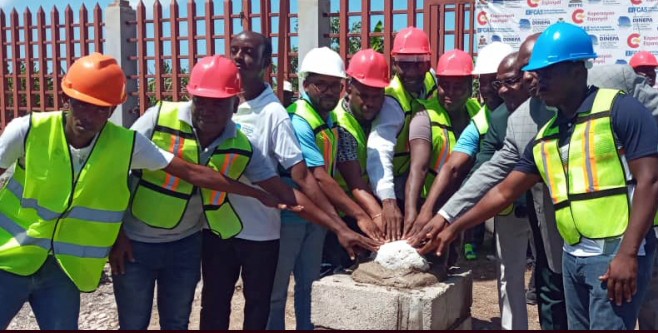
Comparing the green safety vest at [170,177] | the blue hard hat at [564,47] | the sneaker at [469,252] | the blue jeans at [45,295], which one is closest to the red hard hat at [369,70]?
the green safety vest at [170,177]

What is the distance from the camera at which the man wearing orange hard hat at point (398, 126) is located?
363 centimetres

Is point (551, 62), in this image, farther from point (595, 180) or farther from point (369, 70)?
point (369, 70)

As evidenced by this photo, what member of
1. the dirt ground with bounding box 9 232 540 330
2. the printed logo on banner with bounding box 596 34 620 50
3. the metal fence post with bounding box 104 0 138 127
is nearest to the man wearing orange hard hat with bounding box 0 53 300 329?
the dirt ground with bounding box 9 232 540 330

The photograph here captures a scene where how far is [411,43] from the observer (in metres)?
4.24

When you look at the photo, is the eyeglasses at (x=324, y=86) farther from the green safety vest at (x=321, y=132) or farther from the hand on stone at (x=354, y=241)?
the hand on stone at (x=354, y=241)

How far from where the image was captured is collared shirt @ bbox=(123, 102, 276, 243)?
300 centimetres

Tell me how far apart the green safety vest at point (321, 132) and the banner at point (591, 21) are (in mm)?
4071

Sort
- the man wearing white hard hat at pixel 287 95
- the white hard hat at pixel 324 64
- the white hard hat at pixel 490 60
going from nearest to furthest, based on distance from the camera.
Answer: the white hard hat at pixel 324 64 → the white hard hat at pixel 490 60 → the man wearing white hard hat at pixel 287 95

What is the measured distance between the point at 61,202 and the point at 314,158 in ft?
4.35

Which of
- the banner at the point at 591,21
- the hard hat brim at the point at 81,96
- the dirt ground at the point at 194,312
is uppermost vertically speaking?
the banner at the point at 591,21

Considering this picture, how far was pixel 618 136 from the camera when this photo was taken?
2455mm

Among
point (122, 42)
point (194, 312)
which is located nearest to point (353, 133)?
point (194, 312)

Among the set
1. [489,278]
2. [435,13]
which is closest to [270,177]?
[489,278]

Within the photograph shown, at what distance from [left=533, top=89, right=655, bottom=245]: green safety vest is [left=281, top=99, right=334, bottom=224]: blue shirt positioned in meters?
1.30
